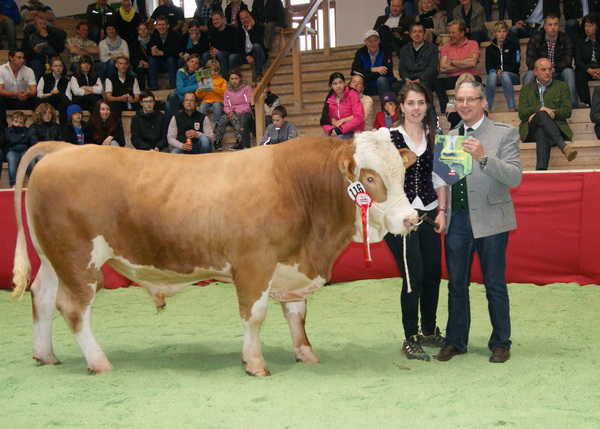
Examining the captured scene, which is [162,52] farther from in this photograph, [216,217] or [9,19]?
[216,217]

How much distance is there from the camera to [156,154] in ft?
15.7

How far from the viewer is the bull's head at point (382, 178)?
168 inches

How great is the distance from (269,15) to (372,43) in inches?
125

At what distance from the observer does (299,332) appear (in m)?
4.75

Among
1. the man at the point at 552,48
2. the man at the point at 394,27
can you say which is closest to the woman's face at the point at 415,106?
the man at the point at 552,48

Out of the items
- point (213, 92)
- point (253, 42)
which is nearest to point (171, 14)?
point (253, 42)

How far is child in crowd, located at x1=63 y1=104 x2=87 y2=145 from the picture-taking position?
10820 millimetres

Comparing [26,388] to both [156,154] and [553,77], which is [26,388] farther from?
[553,77]

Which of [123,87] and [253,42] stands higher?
[253,42]

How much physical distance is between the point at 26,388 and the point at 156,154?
1.71 meters

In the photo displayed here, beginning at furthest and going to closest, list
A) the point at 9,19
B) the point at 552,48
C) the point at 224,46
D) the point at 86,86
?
the point at 9,19
the point at 224,46
the point at 86,86
the point at 552,48

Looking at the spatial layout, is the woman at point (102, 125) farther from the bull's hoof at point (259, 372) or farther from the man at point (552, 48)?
the bull's hoof at point (259, 372)

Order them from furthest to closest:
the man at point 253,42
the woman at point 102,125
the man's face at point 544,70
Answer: the man at point 253,42 < the woman at point 102,125 < the man's face at point 544,70

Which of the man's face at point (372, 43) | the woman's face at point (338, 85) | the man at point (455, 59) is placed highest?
the man's face at point (372, 43)
